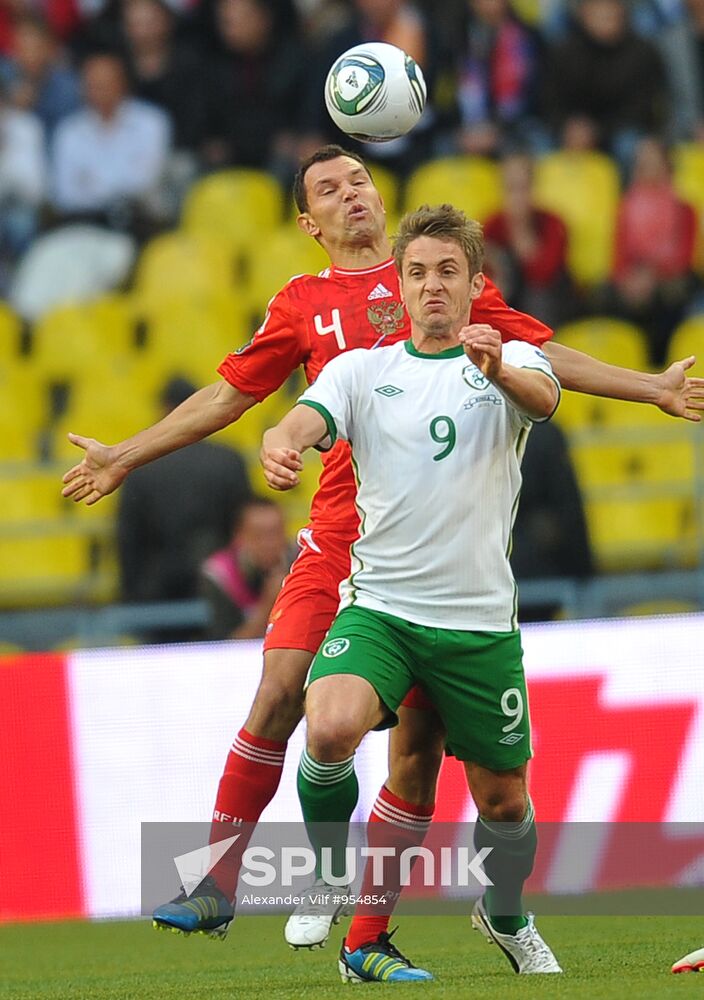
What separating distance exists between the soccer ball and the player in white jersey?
86 cm

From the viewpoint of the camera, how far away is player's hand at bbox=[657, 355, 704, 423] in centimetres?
597

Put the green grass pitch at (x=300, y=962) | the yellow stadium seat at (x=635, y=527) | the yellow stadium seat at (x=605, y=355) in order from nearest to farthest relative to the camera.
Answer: the green grass pitch at (x=300, y=962)
the yellow stadium seat at (x=635, y=527)
the yellow stadium seat at (x=605, y=355)

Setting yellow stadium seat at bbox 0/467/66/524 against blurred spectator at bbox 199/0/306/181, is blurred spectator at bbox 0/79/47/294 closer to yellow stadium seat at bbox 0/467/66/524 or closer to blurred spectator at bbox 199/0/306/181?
blurred spectator at bbox 199/0/306/181

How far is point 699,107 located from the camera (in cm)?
1395

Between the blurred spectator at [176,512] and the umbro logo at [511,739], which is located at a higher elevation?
the umbro logo at [511,739]

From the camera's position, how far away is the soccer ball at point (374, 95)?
6.29 m

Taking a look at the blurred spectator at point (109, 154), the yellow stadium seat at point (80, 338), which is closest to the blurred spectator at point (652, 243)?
the yellow stadium seat at point (80, 338)

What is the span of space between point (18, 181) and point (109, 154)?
2.43 feet

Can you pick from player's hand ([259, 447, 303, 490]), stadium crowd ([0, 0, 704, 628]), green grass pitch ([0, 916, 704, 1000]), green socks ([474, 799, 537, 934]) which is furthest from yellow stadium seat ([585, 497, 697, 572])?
player's hand ([259, 447, 303, 490])

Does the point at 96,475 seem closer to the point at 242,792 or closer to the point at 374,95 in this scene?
the point at 242,792

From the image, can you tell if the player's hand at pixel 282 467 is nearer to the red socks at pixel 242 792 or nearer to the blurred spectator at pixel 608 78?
the red socks at pixel 242 792

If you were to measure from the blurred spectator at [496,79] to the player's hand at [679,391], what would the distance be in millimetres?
7866

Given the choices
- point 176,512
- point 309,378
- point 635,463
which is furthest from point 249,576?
point 309,378

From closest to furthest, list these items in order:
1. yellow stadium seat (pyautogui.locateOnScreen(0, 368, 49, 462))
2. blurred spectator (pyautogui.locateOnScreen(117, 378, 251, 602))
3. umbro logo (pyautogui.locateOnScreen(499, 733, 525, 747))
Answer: umbro logo (pyautogui.locateOnScreen(499, 733, 525, 747))
blurred spectator (pyautogui.locateOnScreen(117, 378, 251, 602))
yellow stadium seat (pyautogui.locateOnScreen(0, 368, 49, 462))
